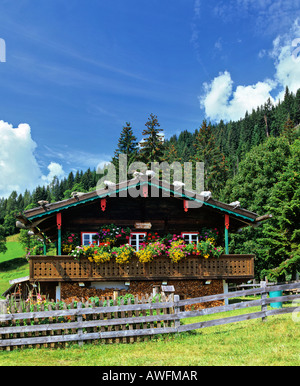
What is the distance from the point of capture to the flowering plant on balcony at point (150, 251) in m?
17.6

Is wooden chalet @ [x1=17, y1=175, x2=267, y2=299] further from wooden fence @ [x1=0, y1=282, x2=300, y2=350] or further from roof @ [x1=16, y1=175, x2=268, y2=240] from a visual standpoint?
wooden fence @ [x1=0, y1=282, x2=300, y2=350]

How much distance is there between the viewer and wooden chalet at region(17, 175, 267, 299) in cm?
1783

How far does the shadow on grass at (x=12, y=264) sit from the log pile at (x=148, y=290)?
6611 cm

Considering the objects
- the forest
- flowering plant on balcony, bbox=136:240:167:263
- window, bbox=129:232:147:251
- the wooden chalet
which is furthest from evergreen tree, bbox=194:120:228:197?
flowering plant on balcony, bbox=136:240:167:263

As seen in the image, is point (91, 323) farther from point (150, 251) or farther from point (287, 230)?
point (287, 230)

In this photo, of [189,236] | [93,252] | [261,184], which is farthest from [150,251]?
[261,184]

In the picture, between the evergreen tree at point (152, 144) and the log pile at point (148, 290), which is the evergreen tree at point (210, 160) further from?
the log pile at point (148, 290)

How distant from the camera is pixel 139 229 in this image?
64.4 feet

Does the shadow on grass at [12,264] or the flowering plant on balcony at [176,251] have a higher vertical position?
the flowering plant on balcony at [176,251]

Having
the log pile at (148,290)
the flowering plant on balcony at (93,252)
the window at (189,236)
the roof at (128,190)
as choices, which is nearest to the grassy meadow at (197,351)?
the log pile at (148,290)

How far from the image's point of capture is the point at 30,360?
9344 mm

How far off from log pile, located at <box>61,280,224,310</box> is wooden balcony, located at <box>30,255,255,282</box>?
0.58m

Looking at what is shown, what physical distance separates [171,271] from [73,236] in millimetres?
5327

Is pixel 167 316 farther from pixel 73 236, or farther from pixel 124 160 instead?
pixel 124 160
